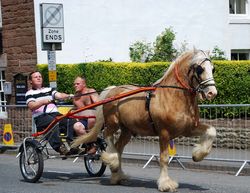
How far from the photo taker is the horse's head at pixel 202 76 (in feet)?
30.2

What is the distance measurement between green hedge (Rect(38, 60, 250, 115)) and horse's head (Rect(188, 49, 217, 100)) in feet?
22.5

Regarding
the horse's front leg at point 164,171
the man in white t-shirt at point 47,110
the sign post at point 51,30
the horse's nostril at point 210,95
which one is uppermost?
the sign post at point 51,30

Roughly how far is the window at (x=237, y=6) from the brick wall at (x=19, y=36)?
277 inches

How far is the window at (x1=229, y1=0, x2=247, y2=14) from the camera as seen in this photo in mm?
21781

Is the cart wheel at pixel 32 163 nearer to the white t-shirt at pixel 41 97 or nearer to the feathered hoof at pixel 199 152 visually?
the white t-shirt at pixel 41 97

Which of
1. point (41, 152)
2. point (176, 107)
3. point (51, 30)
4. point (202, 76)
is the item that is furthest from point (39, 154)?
point (51, 30)

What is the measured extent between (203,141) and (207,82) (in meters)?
0.97

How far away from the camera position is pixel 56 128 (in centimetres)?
1110

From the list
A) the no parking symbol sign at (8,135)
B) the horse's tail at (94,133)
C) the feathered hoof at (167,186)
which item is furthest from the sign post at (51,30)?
the feathered hoof at (167,186)

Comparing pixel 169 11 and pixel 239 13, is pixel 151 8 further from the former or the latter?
pixel 239 13

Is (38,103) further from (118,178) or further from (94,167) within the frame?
(118,178)

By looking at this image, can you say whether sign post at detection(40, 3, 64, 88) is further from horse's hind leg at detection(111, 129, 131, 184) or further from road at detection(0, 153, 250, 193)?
horse's hind leg at detection(111, 129, 131, 184)

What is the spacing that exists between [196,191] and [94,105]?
2.10m

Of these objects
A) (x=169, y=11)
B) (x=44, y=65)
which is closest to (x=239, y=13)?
(x=169, y=11)
